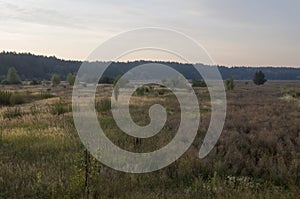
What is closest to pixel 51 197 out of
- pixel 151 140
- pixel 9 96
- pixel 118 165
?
pixel 118 165

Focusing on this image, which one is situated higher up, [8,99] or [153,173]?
[8,99]

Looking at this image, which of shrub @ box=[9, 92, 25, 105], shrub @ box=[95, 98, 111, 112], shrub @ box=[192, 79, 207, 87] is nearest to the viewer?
shrub @ box=[95, 98, 111, 112]

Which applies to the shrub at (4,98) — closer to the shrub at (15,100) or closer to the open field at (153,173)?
the shrub at (15,100)

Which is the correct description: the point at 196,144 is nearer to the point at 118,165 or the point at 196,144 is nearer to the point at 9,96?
the point at 118,165

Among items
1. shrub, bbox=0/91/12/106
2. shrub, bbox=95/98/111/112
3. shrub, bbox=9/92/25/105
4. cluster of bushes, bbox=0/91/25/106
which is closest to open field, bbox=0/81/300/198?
shrub, bbox=95/98/111/112

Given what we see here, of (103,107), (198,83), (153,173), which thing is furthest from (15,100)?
(198,83)

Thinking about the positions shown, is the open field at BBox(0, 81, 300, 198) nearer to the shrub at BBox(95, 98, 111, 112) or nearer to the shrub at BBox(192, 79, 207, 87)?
the shrub at BBox(95, 98, 111, 112)

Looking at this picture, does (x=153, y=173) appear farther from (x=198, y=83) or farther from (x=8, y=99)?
(x=198, y=83)

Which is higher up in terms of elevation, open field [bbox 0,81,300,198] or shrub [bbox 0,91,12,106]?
shrub [bbox 0,91,12,106]

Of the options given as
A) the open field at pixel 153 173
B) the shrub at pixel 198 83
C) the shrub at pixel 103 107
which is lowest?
the open field at pixel 153 173

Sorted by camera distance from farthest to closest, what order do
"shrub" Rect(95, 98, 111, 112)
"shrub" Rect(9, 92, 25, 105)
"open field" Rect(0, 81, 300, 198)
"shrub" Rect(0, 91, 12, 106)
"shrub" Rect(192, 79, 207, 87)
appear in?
"shrub" Rect(192, 79, 207, 87), "shrub" Rect(9, 92, 25, 105), "shrub" Rect(0, 91, 12, 106), "shrub" Rect(95, 98, 111, 112), "open field" Rect(0, 81, 300, 198)

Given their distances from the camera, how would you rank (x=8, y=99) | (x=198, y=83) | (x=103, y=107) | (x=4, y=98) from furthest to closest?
1. (x=198, y=83)
2. (x=8, y=99)
3. (x=4, y=98)
4. (x=103, y=107)

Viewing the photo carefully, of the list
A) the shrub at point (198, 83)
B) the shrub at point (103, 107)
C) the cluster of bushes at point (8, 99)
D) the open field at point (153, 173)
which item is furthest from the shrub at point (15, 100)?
the shrub at point (198, 83)

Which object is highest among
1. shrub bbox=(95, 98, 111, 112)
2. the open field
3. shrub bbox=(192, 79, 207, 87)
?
shrub bbox=(192, 79, 207, 87)
